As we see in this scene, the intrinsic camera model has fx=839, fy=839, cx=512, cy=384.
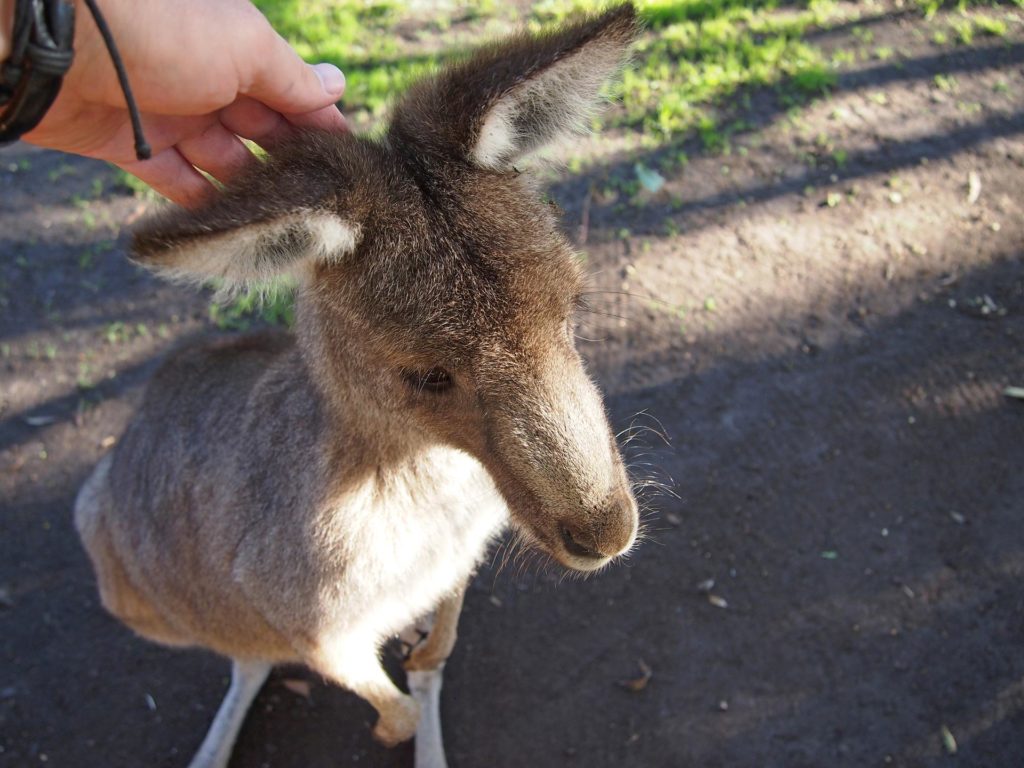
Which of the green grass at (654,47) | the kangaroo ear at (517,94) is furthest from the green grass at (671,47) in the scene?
the kangaroo ear at (517,94)

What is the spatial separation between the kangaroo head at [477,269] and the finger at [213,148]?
0.58 metres

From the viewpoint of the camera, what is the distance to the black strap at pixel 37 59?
1.49m

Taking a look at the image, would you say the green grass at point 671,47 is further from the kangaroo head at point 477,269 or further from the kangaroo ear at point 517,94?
the kangaroo head at point 477,269

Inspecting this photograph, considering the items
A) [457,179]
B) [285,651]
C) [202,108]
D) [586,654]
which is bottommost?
[586,654]

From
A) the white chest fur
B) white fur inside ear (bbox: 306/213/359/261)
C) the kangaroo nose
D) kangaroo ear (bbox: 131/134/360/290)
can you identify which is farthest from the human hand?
the kangaroo nose

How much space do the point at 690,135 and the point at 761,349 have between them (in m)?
1.51

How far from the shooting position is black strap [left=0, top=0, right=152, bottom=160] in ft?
4.89

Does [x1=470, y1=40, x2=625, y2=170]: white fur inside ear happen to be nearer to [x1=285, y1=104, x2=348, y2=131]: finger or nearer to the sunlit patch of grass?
[x1=285, y1=104, x2=348, y2=131]: finger

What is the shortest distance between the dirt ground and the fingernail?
6.09 feet

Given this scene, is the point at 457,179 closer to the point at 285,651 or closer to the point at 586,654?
the point at 285,651

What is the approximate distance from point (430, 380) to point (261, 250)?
46 centimetres

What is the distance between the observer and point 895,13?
210 inches

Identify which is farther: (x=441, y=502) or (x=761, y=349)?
(x=761, y=349)

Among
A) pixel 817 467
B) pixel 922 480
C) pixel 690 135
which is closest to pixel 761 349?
pixel 817 467
